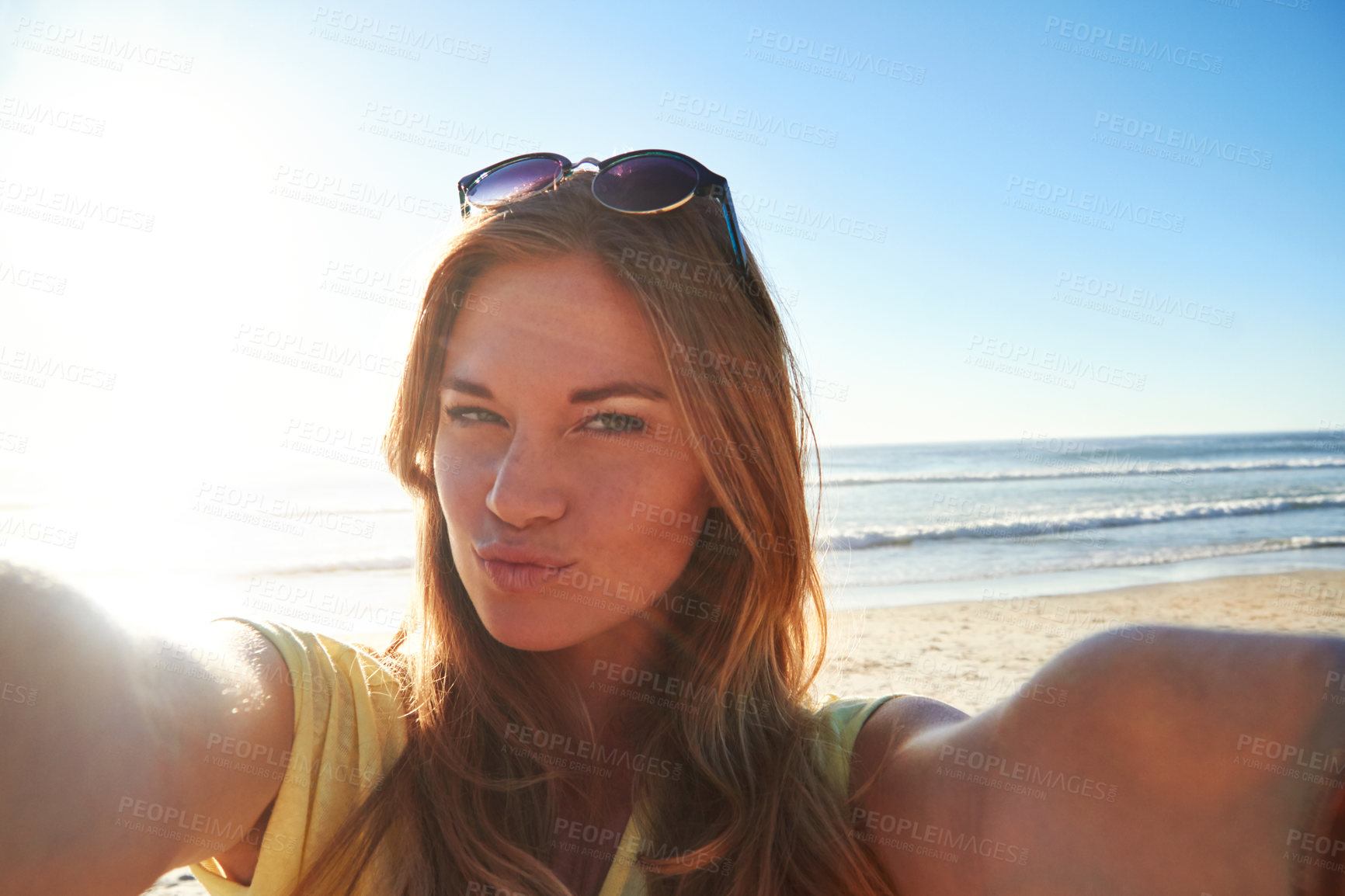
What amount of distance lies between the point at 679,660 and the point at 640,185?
1.18 metres

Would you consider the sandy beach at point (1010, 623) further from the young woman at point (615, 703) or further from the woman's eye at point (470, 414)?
the woman's eye at point (470, 414)

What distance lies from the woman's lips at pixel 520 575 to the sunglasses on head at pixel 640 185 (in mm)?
843

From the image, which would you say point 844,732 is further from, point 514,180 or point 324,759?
point 514,180

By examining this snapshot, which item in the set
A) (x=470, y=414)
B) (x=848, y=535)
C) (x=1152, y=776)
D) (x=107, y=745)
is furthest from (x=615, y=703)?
(x=848, y=535)

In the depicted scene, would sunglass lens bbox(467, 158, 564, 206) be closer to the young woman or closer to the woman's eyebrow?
the young woman

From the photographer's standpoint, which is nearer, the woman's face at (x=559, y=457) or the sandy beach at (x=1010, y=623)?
the woman's face at (x=559, y=457)

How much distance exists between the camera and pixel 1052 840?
1.10 meters

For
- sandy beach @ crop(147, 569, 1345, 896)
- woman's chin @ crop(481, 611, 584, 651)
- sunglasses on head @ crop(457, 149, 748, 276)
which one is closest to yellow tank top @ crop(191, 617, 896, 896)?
woman's chin @ crop(481, 611, 584, 651)

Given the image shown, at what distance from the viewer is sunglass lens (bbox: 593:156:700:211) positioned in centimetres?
174

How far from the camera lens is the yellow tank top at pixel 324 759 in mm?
1300

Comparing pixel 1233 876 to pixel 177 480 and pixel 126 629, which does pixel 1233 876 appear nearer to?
pixel 126 629

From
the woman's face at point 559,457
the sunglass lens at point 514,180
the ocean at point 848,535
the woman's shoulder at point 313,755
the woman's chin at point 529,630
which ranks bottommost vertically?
the ocean at point 848,535

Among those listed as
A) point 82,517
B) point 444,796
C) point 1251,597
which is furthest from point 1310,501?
point 82,517

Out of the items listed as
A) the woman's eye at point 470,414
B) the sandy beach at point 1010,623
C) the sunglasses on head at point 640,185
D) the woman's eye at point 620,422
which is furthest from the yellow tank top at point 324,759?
the sandy beach at point 1010,623
